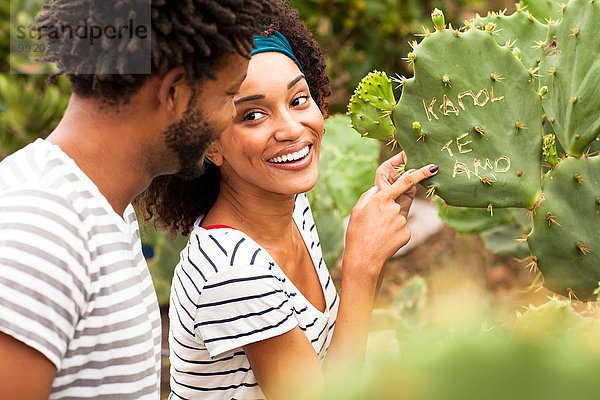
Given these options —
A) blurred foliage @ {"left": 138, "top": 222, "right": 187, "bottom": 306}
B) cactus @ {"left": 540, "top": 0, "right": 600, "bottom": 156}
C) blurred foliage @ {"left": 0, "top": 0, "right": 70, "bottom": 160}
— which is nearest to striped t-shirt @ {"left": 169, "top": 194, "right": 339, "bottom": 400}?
cactus @ {"left": 540, "top": 0, "right": 600, "bottom": 156}

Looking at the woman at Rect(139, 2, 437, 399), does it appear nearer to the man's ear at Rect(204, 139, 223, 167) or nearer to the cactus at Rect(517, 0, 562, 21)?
the man's ear at Rect(204, 139, 223, 167)

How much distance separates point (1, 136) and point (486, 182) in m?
3.17

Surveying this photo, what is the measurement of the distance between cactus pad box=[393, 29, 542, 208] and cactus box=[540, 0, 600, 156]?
0.44 ft

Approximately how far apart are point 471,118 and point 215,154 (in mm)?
534

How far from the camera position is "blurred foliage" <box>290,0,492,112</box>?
4770mm

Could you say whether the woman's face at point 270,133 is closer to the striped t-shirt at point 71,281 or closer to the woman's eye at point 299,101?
the woman's eye at point 299,101

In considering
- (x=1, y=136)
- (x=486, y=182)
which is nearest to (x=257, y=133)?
(x=486, y=182)

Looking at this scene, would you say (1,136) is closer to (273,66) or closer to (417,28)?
(417,28)

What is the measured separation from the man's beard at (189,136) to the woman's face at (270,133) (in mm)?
366

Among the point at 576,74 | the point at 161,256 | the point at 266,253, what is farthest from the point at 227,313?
the point at 161,256

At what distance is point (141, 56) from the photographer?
3.59 ft

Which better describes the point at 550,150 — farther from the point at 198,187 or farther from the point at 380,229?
the point at 198,187

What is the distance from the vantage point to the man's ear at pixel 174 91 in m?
1.12

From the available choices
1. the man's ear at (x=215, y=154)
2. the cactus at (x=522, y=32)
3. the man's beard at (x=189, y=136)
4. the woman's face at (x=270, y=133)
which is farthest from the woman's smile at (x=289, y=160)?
the cactus at (x=522, y=32)
